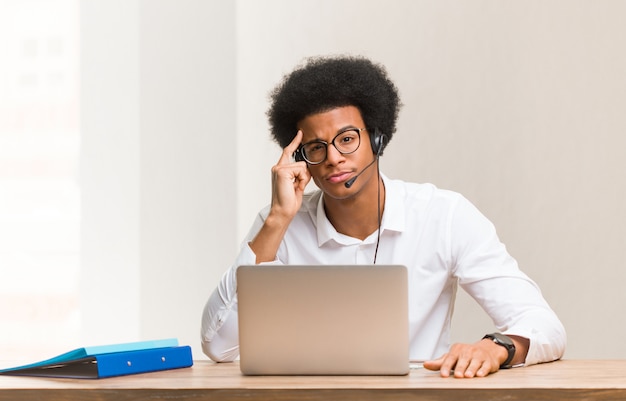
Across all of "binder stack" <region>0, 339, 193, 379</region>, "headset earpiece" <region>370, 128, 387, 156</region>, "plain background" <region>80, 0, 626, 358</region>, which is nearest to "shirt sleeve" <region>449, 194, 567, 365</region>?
"headset earpiece" <region>370, 128, 387, 156</region>

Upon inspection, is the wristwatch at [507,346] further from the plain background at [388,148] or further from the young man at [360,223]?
the plain background at [388,148]

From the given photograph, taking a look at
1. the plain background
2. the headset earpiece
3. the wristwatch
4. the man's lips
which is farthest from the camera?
the plain background

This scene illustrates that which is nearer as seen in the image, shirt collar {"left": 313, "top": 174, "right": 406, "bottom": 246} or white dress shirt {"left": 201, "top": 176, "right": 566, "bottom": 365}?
white dress shirt {"left": 201, "top": 176, "right": 566, "bottom": 365}

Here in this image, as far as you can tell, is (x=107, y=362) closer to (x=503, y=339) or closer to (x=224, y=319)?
(x=224, y=319)

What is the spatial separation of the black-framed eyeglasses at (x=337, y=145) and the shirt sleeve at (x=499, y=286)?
321mm

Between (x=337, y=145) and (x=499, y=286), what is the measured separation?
1.77ft

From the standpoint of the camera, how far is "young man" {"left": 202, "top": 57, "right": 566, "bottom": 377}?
6.73 ft

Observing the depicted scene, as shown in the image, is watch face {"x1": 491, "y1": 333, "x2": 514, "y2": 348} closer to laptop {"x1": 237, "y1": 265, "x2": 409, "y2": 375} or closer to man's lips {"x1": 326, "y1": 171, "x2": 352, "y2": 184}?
laptop {"x1": 237, "y1": 265, "x2": 409, "y2": 375}

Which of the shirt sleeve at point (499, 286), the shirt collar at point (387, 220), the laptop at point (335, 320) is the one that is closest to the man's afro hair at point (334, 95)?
the shirt collar at point (387, 220)

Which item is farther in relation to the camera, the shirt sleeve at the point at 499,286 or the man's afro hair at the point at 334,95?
the man's afro hair at the point at 334,95

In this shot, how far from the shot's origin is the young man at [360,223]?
6.73 feet

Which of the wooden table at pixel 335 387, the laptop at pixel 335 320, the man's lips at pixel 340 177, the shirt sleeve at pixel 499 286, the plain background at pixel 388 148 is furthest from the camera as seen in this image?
the plain background at pixel 388 148

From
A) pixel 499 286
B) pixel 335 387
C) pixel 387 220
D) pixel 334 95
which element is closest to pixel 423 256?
pixel 387 220

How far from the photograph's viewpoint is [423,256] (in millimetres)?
2229
